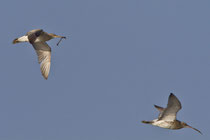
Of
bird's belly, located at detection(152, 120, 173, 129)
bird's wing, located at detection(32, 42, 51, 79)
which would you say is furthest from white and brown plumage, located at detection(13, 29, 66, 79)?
bird's belly, located at detection(152, 120, 173, 129)

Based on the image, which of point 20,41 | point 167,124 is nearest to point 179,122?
point 167,124

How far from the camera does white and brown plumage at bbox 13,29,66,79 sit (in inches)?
939

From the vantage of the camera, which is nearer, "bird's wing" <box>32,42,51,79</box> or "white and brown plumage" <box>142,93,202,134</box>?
"white and brown plumage" <box>142,93,202,134</box>

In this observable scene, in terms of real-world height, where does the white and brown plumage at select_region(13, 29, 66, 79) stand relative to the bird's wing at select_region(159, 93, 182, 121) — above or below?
above

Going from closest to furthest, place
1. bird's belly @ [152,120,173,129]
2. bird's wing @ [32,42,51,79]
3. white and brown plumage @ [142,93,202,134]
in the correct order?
white and brown plumage @ [142,93,202,134] → bird's belly @ [152,120,173,129] → bird's wing @ [32,42,51,79]

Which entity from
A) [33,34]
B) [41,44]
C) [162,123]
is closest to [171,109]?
[162,123]

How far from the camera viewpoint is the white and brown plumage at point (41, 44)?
78.3ft

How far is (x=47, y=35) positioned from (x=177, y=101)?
27.7ft

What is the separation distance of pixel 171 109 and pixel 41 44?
28.4 ft

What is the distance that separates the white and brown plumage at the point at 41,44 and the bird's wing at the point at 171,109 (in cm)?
662

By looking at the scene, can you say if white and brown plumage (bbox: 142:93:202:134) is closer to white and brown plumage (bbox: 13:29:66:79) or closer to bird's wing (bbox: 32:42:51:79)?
white and brown plumage (bbox: 13:29:66:79)

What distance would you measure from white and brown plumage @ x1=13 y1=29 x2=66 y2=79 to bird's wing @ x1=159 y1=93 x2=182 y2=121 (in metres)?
6.62

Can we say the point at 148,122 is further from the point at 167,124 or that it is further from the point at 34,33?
the point at 34,33

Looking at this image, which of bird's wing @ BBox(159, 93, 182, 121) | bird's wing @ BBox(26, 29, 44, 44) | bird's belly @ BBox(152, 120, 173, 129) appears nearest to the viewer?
bird's wing @ BBox(159, 93, 182, 121)
